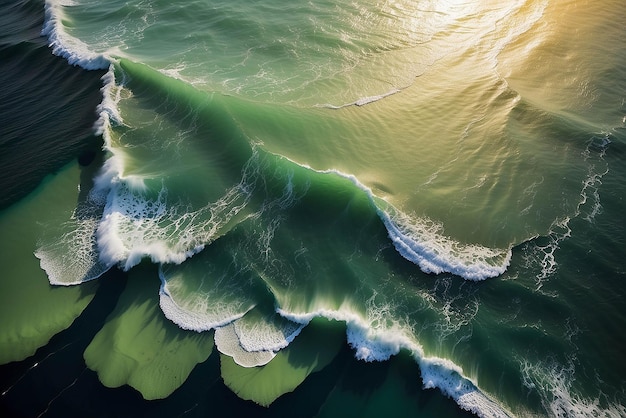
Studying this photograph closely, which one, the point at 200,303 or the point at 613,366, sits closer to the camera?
the point at 613,366

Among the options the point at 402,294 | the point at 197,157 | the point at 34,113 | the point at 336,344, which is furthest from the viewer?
the point at 34,113

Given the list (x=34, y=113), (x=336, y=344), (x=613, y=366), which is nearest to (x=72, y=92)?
(x=34, y=113)

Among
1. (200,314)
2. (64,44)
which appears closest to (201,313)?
(200,314)

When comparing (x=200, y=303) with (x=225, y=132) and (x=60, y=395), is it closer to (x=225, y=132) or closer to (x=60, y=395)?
(x=60, y=395)

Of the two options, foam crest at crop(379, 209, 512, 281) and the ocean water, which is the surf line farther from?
foam crest at crop(379, 209, 512, 281)

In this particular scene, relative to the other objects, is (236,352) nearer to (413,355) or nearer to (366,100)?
(413,355)

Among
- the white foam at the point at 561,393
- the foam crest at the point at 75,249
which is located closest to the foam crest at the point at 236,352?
the foam crest at the point at 75,249

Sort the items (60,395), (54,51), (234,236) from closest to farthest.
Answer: (60,395) < (234,236) < (54,51)

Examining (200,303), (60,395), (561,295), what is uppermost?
(561,295)
